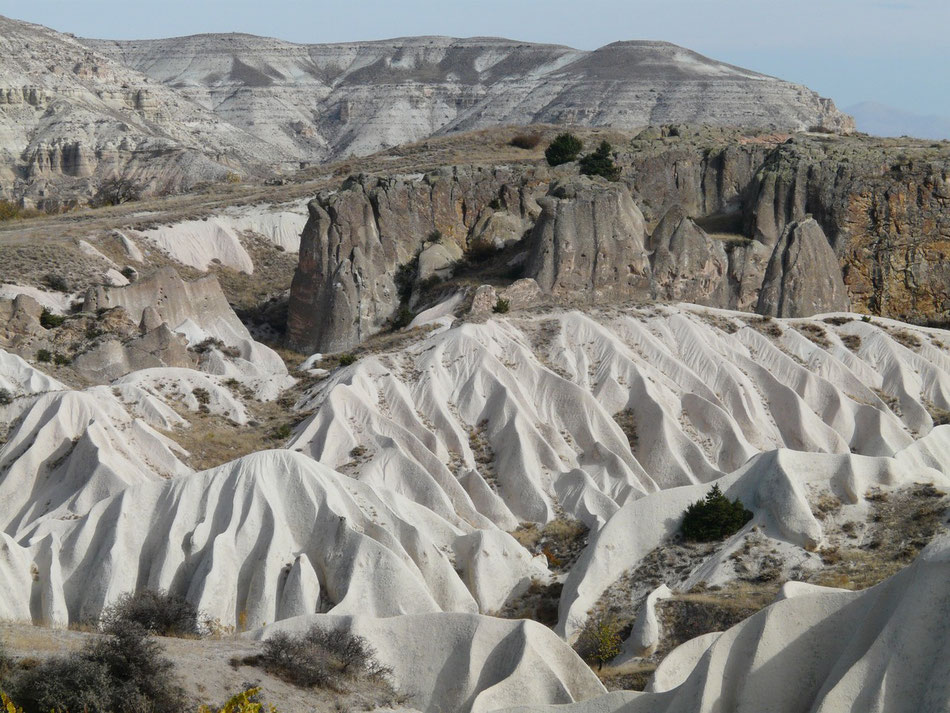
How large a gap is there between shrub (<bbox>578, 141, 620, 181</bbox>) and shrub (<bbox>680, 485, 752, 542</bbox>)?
132ft

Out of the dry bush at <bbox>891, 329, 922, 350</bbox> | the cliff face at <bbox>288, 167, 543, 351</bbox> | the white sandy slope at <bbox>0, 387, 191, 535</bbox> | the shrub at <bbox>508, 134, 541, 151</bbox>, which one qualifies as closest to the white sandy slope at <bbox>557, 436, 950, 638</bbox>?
the white sandy slope at <bbox>0, 387, 191, 535</bbox>

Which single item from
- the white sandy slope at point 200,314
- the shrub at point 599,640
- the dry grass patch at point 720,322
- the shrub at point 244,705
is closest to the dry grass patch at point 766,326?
the dry grass patch at point 720,322

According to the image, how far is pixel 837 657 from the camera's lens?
23.8 meters

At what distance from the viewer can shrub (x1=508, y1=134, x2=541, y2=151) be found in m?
105

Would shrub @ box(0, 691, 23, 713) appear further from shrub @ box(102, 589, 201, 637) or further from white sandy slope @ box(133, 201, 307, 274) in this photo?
white sandy slope @ box(133, 201, 307, 274)

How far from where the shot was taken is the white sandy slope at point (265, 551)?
3741cm

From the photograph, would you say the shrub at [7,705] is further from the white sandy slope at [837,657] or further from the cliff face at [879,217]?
the cliff face at [879,217]

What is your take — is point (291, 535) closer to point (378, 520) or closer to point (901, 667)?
point (378, 520)

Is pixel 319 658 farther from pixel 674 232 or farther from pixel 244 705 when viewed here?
pixel 674 232

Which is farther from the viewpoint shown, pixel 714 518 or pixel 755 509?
pixel 755 509

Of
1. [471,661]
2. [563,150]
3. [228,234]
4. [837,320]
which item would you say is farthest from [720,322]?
[228,234]

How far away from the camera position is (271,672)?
88.2ft

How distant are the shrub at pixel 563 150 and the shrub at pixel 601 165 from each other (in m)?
6.67

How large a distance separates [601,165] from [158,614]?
5072 centimetres
